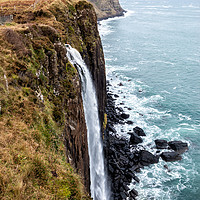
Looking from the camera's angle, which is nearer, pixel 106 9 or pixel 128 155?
pixel 128 155

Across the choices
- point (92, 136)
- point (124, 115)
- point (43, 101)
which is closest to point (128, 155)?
point (92, 136)

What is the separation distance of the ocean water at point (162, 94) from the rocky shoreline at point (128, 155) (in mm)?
1175

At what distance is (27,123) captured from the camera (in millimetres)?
11945

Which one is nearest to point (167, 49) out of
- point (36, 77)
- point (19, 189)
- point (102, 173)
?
point (102, 173)

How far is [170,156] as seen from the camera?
1409 inches

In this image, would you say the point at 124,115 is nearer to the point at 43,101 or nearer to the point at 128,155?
the point at 128,155

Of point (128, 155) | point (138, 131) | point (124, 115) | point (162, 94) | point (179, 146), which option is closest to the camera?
point (128, 155)

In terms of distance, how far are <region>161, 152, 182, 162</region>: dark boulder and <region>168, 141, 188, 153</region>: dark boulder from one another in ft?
4.91

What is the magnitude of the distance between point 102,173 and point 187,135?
77.5 feet

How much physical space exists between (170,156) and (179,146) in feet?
11.3

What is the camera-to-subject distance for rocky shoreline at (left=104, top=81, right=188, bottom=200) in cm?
Result: 2983

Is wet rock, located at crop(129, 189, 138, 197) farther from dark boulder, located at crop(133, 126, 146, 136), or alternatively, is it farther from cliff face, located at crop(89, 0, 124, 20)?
cliff face, located at crop(89, 0, 124, 20)

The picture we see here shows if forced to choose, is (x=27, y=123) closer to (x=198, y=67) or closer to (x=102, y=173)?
(x=102, y=173)

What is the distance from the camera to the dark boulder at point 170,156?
35594 mm
